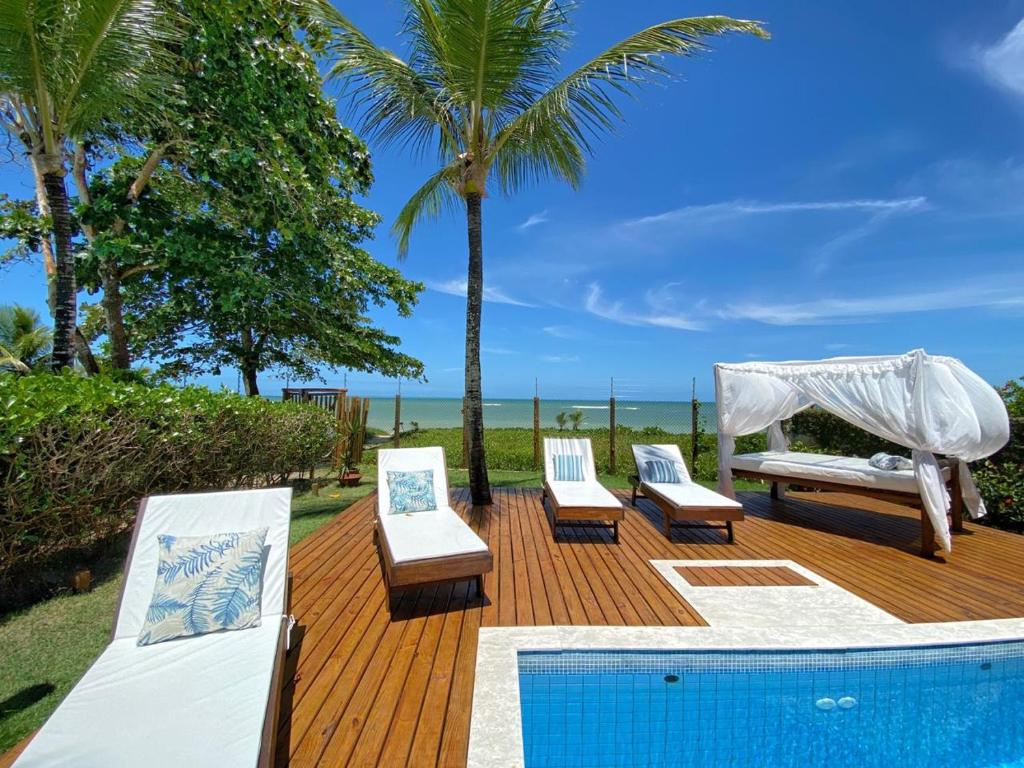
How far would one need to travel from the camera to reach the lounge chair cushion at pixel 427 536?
10.7 feet

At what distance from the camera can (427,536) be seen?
3.63m

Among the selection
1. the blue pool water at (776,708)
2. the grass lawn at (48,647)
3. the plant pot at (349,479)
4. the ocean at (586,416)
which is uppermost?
the ocean at (586,416)

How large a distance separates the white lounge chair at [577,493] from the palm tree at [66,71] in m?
5.60

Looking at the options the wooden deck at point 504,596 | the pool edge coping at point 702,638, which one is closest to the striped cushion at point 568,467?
the wooden deck at point 504,596

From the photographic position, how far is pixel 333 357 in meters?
10.5

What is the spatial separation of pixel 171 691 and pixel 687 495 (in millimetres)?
5049

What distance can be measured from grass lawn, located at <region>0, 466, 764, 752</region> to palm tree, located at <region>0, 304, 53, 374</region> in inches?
654

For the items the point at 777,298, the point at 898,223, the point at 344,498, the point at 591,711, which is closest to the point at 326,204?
the point at 344,498

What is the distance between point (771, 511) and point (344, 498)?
695 cm

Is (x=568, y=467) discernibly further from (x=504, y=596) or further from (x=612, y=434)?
(x=612, y=434)

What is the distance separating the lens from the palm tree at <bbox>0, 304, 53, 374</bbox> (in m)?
14.2

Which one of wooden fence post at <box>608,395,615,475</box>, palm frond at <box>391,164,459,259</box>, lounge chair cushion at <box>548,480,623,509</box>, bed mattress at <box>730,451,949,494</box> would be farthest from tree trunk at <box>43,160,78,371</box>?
bed mattress at <box>730,451,949,494</box>

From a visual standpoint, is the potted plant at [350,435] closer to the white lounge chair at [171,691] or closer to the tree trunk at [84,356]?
the tree trunk at [84,356]

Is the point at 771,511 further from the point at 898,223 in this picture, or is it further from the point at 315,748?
the point at 898,223
